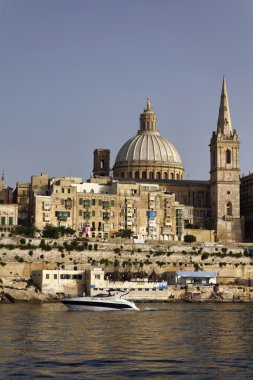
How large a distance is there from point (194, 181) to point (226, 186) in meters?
A: 7.56

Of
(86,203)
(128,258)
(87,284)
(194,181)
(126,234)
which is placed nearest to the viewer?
(87,284)

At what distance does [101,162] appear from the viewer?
9856 cm

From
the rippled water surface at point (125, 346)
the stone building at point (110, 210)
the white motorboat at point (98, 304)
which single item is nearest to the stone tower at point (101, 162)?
the stone building at point (110, 210)

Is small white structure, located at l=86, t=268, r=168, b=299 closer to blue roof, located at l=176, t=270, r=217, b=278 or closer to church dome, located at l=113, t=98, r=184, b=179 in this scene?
blue roof, located at l=176, t=270, r=217, b=278

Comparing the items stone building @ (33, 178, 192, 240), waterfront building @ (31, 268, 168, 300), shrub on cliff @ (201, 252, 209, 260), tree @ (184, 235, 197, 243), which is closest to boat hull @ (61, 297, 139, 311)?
waterfront building @ (31, 268, 168, 300)


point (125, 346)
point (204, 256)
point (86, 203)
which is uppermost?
point (86, 203)

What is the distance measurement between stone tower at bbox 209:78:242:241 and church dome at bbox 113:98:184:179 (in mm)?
9677

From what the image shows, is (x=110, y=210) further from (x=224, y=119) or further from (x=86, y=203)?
Result: (x=224, y=119)

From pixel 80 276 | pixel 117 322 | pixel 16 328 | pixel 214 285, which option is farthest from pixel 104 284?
pixel 16 328

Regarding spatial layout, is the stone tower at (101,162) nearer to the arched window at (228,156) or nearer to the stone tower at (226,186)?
the stone tower at (226,186)

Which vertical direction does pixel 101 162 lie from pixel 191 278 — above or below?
above

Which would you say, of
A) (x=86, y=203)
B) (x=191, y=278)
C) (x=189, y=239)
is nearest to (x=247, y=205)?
(x=189, y=239)

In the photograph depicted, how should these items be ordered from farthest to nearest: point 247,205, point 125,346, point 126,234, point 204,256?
point 247,205, point 126,234, point 204,256, point 125,346

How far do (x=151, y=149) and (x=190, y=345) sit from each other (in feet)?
221
